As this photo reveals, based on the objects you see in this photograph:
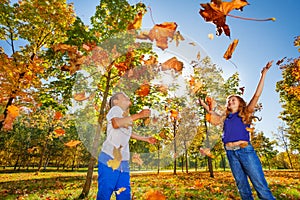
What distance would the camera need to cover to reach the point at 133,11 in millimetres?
9062

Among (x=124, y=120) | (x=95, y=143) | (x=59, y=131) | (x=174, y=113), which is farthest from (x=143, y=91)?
(x=59, y=131)

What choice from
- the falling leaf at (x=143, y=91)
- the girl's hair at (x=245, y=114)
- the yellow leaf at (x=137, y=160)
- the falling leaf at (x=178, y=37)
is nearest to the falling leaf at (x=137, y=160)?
the yellow leaf at (x=137, y=160)

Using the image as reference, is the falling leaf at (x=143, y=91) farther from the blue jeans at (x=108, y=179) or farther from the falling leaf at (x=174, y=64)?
the blue jeans at (x=108, y=179)

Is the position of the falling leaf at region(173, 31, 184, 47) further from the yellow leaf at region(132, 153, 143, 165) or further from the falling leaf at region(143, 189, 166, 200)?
the falling leaf at region(143, 189, 166, 200)

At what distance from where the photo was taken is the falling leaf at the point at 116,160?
2873 mm

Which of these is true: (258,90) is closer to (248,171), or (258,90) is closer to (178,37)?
(248,171)

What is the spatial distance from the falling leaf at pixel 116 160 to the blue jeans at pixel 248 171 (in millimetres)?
1741

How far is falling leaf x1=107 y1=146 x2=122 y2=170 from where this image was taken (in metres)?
2.87

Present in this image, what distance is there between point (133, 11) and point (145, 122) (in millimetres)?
6385

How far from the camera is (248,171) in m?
3.03

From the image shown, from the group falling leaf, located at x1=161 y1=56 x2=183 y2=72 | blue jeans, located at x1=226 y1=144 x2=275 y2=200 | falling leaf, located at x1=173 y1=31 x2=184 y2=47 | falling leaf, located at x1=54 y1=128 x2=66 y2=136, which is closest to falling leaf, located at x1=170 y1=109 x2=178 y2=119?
falling leaf, located at x1=161 y1=56 x2=183 y2=72

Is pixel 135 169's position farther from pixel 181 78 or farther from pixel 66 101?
pixel 66 101

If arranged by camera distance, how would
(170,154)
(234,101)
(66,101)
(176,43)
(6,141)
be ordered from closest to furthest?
1. (234,101)
2. (176,43)
3. (170,154)
4. (66,101)
5. (6,141)

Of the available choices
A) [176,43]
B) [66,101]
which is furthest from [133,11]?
[176,43]
